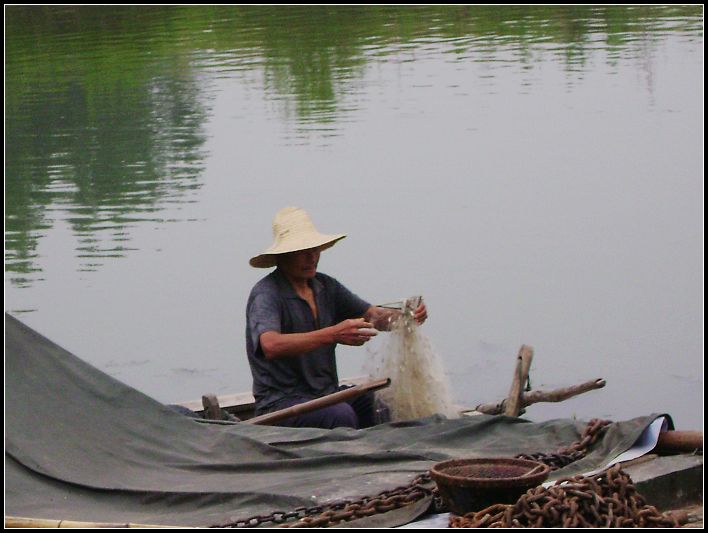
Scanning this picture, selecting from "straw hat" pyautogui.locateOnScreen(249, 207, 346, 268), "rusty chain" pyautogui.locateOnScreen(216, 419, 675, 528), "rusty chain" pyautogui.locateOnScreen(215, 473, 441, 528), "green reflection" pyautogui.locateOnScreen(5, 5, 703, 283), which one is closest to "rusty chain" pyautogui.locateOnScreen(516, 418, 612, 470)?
"rusty chain" pyautogui.locateOnScreen(216, 419, 675, 528)

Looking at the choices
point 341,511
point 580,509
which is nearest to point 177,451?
point 341,511

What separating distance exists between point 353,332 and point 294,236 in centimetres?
51

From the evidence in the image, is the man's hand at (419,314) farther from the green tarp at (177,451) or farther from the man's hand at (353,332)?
the green tarp at (177,451)

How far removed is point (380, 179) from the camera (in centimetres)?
1086

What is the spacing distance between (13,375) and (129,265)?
485cm

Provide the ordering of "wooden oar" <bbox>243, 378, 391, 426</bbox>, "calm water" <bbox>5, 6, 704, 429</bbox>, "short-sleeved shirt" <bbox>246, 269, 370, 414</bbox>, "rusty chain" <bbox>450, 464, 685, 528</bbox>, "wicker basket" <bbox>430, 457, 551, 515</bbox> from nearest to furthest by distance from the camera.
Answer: "rusty chain" <bbox>450, 464, 685, 528</bbox>, "wicker basket" <bbox>430, 457, 551, 515</bbox>, "wooden oar" <bbox>243, 378, 391, 426</bbox>, "short-sleeved shirt" <bbox>246, 269, 370, 414</bbox>, "calm water" <bbox>5, 6, 704, 429</bbox>

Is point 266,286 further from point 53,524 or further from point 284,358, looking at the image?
point 53,524

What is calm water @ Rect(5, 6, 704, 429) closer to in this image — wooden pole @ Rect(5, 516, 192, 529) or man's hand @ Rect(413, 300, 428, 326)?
man's hand @ Rect(413, 300, 428, 326)

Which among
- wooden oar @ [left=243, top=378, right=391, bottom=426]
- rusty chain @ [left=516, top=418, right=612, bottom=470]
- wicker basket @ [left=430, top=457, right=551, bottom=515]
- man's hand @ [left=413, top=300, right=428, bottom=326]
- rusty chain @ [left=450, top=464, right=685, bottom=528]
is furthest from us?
man's hand @ [left=413, top=300, right=428, bottom=326]

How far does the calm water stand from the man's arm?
1.97 m

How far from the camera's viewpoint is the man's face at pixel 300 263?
5.27 metres

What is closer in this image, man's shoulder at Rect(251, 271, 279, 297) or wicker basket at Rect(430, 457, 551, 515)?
wicker basket at Rect(430, 457, 551, 515)

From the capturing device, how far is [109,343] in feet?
27.6

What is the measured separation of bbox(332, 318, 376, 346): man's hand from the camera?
197 inches
